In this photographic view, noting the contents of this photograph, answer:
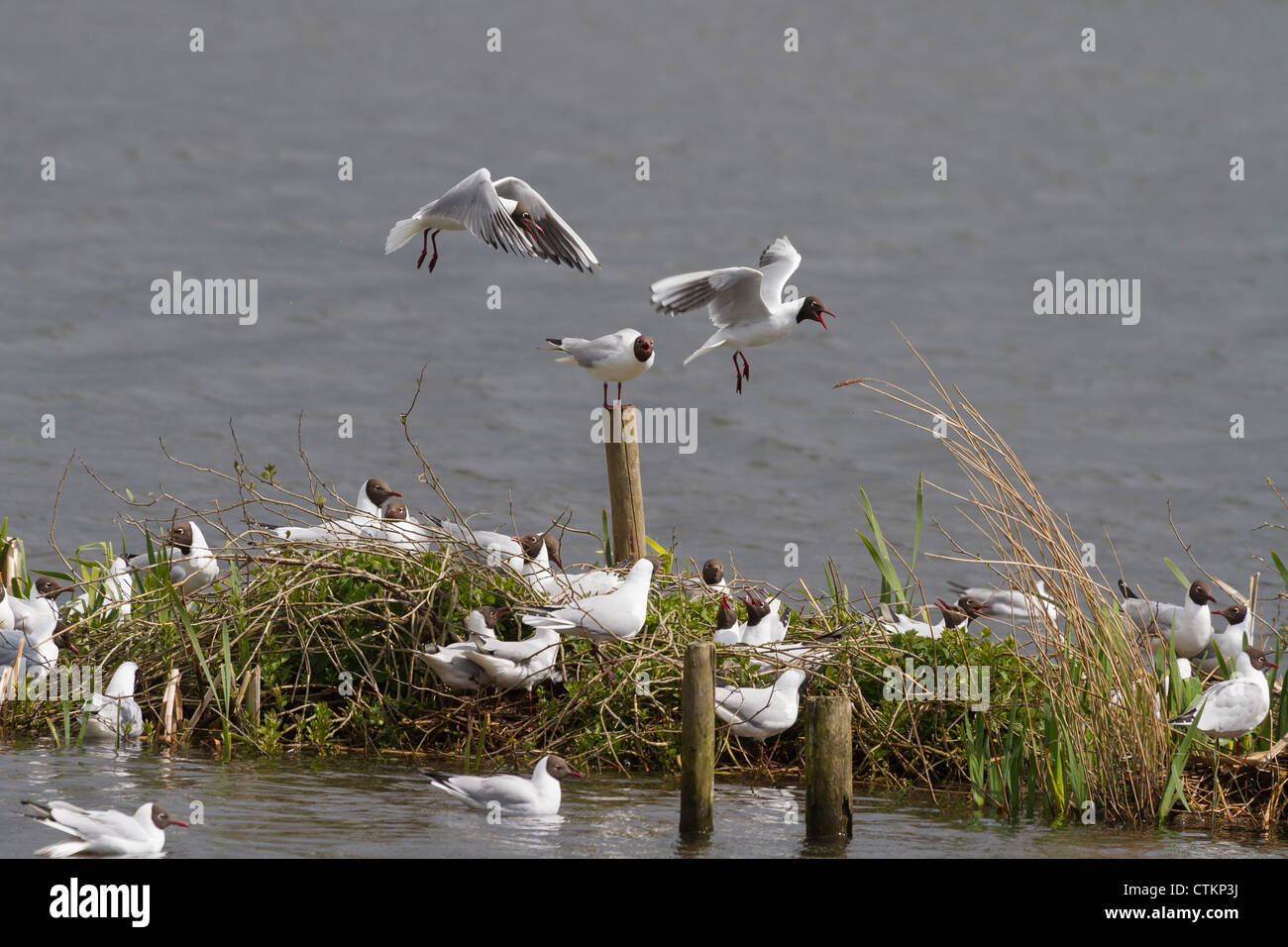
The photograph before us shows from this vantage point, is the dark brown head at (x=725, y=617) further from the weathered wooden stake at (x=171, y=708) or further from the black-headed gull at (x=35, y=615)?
the black-headed gull at (x=35, y=615)

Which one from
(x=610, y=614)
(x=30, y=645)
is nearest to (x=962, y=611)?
(x=610, y=614)

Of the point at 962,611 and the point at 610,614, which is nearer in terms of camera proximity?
the point at 610,614

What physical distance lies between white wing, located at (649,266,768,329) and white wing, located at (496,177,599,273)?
1.50 feet

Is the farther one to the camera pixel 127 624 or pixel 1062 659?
pixel 127 624

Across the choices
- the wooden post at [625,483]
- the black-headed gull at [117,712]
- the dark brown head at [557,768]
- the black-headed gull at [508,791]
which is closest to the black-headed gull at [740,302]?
the wooden post at [625,483]

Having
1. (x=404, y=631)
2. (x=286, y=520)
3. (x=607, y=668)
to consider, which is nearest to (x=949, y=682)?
(x=607, y=668)

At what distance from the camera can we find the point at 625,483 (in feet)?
30.0

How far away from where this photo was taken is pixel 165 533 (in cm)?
1036

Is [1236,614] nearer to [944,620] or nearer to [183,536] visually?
[944,620]

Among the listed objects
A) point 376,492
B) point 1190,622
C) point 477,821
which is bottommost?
point 477,821

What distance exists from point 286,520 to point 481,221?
2474mm

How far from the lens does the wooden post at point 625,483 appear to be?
9.12 meters

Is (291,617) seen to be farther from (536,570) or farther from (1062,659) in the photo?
(1062,659)
